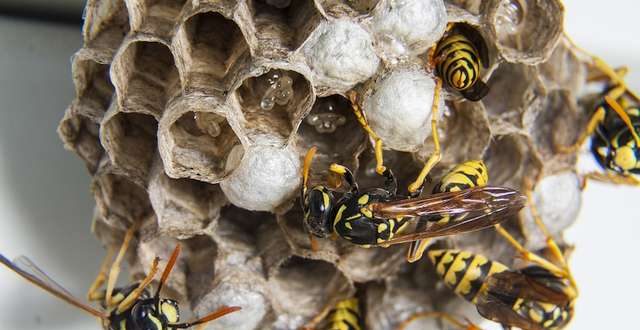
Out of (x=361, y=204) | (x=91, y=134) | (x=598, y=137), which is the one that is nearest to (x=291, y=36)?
(x=361, y=204)

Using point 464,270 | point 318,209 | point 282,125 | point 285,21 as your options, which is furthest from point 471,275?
point 285,21

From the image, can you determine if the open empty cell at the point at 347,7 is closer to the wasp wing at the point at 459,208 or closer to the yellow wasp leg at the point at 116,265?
the wasp wing at the point at 459,208

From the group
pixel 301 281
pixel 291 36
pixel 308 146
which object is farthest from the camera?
pixel 301 281

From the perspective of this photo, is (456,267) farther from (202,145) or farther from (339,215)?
(202,145)

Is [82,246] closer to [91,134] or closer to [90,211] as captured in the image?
[90,211]

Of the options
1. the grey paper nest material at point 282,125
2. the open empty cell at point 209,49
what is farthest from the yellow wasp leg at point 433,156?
the open empty cell at point 209,49

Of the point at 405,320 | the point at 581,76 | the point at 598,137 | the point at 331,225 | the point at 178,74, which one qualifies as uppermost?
the point at 178,74

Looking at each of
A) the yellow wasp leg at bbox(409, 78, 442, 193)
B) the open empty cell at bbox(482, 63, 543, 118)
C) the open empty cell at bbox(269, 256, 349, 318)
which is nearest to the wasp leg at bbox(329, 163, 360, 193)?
the yellow wasp leg at bbox(409, 78, 442, 193)

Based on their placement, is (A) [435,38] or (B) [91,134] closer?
(A) [435,38]
